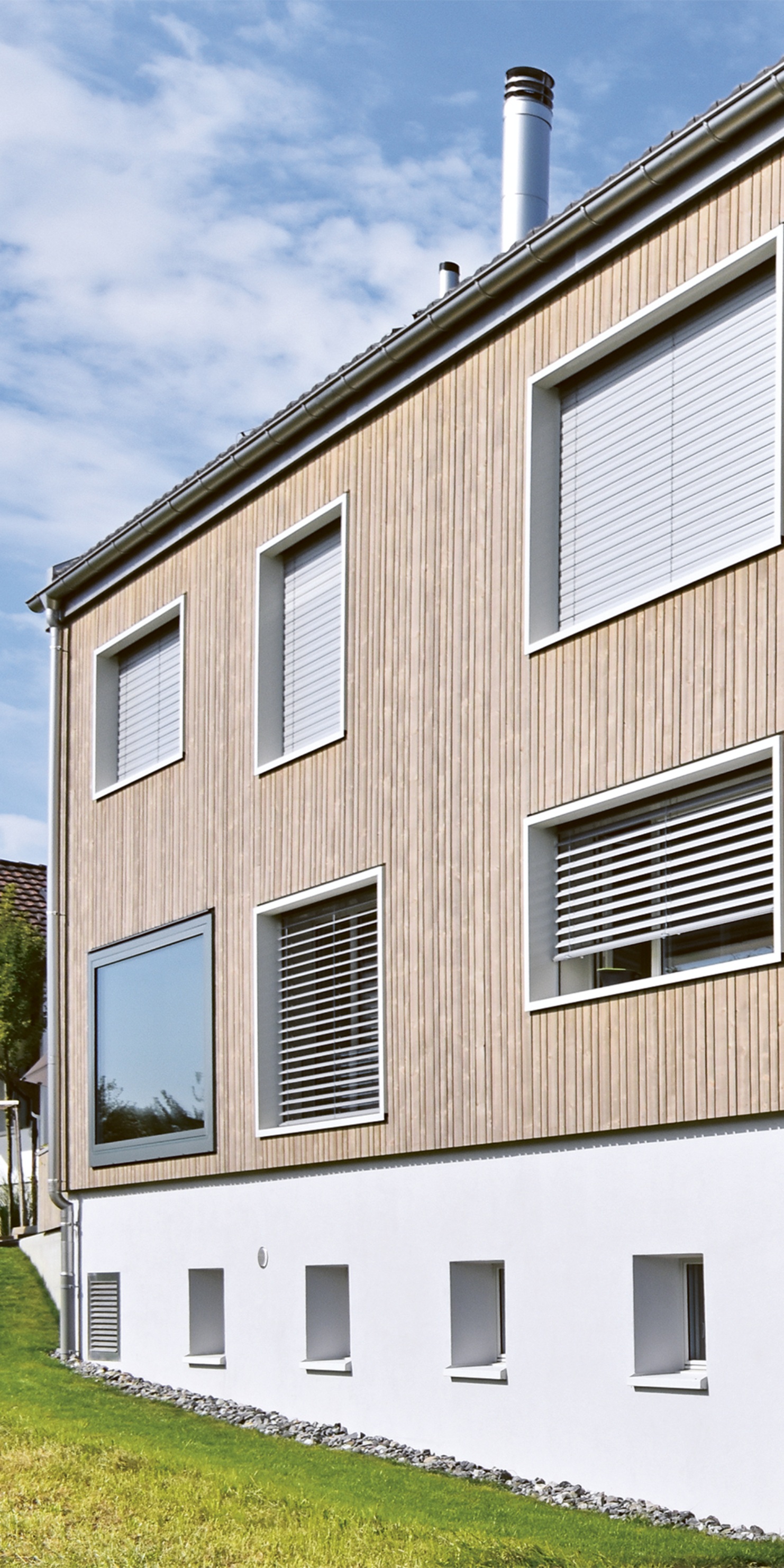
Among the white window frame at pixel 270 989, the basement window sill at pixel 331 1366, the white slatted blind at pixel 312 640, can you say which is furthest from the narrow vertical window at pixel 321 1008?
the basement window sill at pixel 331 1366

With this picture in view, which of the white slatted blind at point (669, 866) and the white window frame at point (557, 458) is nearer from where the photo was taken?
the white slatted blind at point (669, 866)

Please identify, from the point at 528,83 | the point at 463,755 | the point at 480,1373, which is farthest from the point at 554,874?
the point at 528,83

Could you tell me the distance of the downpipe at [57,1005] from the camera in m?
19.1

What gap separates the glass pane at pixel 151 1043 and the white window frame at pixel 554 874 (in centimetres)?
544

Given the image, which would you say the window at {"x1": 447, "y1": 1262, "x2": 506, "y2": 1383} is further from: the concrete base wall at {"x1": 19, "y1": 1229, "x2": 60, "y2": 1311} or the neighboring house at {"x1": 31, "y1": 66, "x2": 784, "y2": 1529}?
the concrete base wall at {"x1": 19, "y1": 1229, "x2": 60, "y2": 1311}

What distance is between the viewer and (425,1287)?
13.3 metres

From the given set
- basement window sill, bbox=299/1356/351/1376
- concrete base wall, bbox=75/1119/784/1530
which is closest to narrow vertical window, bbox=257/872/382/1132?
concrete base wall, bbox=75/1119/784/1530

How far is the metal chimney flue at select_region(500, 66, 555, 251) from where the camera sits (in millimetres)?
16578

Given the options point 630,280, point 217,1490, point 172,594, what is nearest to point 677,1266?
point 217,1490

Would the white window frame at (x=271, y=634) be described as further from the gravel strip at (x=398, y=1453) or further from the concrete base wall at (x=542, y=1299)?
the gravel strip at (x=398, y=1453)

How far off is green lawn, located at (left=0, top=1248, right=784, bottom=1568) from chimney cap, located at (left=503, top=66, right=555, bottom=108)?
1228 centimetres

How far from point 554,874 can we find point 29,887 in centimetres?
2025

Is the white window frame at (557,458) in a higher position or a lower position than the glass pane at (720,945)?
higher

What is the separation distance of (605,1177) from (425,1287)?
2.36 metres
